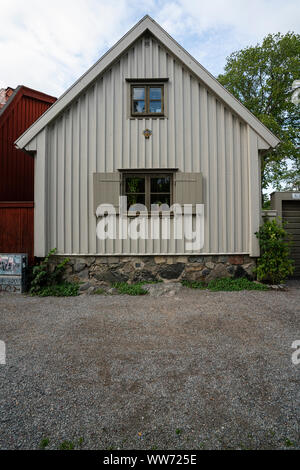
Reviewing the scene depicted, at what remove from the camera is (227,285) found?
6051 mm

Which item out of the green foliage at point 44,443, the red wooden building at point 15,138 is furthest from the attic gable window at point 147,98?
the green foliage at point 44,443

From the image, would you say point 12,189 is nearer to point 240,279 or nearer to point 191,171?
point 191,171

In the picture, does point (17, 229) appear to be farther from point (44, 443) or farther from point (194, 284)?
point (44, 443)

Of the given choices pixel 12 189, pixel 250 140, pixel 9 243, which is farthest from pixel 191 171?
pixel 12 189

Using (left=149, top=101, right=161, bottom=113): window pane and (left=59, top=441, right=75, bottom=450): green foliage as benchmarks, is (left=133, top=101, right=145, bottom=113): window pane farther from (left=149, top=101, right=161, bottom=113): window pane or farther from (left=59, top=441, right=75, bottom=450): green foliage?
(left=59, top=441, right=75, bottom=450): green foliage

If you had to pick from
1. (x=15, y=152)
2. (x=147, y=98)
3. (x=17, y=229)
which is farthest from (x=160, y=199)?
(x=15, y=152)

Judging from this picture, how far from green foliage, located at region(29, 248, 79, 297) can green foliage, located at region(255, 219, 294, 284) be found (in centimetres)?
505

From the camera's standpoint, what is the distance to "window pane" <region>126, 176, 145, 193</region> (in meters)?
6.47

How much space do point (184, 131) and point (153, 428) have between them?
6.53m

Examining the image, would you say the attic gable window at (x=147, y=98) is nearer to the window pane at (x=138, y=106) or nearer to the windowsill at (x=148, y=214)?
the window pane at (x=138, y=106)

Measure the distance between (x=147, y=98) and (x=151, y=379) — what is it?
270 inches

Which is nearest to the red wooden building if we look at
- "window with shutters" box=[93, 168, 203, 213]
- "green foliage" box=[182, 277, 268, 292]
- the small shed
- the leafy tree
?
"window with shutters" box=[93, 168, 203, 213]

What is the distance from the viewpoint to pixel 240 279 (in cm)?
620
